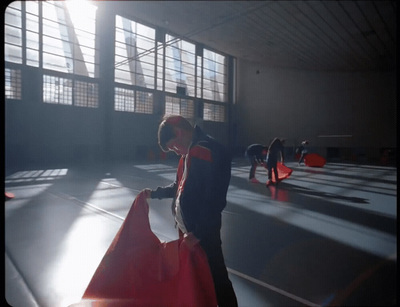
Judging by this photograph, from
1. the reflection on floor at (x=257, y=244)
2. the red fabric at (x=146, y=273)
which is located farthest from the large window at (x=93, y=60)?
the red fabric at (x=146, y=273)

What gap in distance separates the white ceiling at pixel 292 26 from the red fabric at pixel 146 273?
1000cm

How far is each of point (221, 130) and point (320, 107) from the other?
25.3 feet

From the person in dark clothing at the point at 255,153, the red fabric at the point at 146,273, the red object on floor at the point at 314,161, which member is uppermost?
the person in dark clothing at the point at 255,153

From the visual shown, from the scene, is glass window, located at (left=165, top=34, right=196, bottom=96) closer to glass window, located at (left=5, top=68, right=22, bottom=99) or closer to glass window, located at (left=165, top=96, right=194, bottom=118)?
glass window, located at (left=165, top=96, right=194, bottom=118)

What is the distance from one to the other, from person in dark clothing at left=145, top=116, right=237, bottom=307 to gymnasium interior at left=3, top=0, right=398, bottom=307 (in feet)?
1.98

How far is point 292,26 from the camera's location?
37.5ft

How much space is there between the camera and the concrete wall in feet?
58.4

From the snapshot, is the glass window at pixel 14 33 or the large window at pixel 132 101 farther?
the large window at pixel 132 101

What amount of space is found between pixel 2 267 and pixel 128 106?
15.3 meters

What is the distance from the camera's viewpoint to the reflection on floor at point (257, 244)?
222 cm

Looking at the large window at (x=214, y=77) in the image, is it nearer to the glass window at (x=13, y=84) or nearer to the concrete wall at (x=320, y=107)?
the concrete wall at (x=320, y=107)

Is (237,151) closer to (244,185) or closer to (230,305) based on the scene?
(244,185)

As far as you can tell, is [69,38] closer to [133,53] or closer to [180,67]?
[133,53]

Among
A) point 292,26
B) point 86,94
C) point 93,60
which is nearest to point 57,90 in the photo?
point 86,94
